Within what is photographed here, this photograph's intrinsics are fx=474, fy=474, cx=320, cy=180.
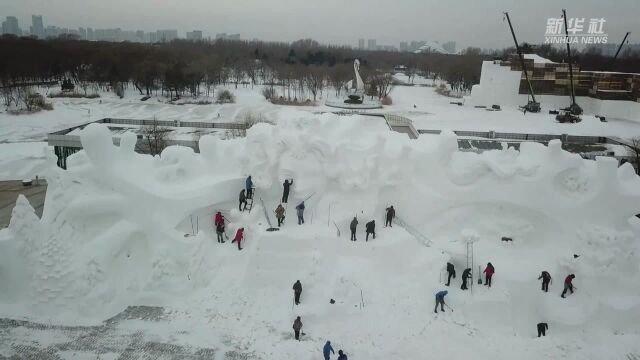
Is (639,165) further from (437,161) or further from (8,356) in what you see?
(8,356)

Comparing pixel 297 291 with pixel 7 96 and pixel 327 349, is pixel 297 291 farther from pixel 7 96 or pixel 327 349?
pixel 7 96

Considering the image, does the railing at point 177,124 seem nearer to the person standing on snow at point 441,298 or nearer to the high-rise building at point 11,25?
the person standing on snow at point 441,298

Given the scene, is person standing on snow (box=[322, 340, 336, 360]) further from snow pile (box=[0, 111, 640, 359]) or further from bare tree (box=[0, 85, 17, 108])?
bare tree (box=[0, 85, 17, 108])

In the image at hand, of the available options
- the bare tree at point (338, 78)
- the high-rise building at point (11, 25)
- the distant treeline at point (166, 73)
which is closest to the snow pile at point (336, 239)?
the distant treeline at point (166, 73)

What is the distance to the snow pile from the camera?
11586mm

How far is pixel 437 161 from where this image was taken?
1455 cm

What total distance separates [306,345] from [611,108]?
38073 mm

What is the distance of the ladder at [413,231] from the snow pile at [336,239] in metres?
0.16

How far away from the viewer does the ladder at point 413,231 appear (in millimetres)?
13719

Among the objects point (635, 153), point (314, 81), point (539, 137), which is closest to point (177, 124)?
point (539, 137)

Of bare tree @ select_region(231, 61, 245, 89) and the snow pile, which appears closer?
the snow pile

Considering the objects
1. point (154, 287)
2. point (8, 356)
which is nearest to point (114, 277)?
point (154, 287)

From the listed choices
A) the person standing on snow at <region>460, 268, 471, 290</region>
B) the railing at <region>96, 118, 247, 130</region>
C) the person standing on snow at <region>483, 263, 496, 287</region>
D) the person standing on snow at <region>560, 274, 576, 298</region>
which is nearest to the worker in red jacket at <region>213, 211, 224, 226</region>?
the person standing on snow at <region>460, 268, 471, 290</region>

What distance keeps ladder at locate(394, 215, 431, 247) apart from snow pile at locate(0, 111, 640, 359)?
16cm
